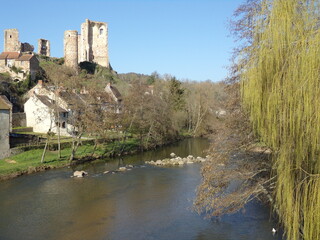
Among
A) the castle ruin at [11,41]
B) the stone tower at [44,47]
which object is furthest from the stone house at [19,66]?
the stone tower at [44,47]

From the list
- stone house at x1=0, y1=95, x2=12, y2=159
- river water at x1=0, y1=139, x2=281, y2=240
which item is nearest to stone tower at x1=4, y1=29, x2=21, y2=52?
stone house at x1=0, y1=95, x2=12, y2=159

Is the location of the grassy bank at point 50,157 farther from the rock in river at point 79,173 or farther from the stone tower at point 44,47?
the stone tower at point 44,47

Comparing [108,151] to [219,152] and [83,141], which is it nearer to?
[83,141]

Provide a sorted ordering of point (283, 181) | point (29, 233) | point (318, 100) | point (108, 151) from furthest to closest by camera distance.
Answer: point (108, 151) < point (29, 233) < point (283, 181) < point (318, 100)

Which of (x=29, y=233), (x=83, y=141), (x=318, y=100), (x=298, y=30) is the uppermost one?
(x=298, y=30)

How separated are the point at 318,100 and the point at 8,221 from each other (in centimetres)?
1301

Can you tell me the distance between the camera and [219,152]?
12203 mm

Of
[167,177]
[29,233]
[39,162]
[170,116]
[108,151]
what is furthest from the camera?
[170,116]

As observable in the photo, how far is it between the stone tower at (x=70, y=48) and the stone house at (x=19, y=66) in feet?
34.5

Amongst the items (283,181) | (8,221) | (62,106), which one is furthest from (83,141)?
(283,181)

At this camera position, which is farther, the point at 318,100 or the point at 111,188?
the point at 111,188

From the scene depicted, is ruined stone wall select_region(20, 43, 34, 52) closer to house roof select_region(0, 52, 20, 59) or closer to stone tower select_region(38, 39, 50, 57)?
stone tower select_region(38, 39, 50, 57)

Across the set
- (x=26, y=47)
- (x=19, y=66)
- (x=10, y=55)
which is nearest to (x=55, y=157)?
(x=19, y=66)

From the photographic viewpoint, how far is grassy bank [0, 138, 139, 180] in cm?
2316
